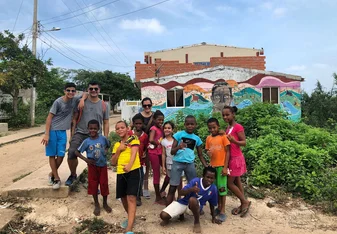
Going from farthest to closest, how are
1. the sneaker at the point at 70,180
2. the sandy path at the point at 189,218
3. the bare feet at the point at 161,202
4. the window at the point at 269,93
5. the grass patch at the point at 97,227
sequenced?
1. the window at the point at 269,93
2. the sneaker at the point at 70,180
3. the bare feet at the point at 161,202
4. the sandy path at the point at 189,218
5. the grass patch at the point at 97,227

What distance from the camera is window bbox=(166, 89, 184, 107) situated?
45.8 feet

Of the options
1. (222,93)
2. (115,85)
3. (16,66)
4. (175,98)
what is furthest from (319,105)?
(115,85)

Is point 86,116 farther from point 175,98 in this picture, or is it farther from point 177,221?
point 175,98

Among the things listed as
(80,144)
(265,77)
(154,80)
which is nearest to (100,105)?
(80,144)

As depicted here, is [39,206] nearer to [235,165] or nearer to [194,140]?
[194,140]

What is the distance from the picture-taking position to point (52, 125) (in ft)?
14.0

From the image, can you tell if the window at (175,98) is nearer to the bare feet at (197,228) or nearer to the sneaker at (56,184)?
the sneaker at (56,184)

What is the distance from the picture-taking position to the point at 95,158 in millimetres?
3926

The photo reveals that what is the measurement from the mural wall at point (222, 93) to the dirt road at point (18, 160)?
5902 mm

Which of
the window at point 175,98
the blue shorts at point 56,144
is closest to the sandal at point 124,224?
the blue shorts at point 56,144

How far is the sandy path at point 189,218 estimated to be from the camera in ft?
→ 12.2

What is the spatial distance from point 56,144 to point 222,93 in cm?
1034

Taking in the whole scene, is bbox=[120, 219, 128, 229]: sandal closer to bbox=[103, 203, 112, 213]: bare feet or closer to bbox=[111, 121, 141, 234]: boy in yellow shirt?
bbox=[111, 121, 141, 234]: boy in yellow shirt

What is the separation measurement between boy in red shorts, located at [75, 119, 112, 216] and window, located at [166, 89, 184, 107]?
32.8ft
